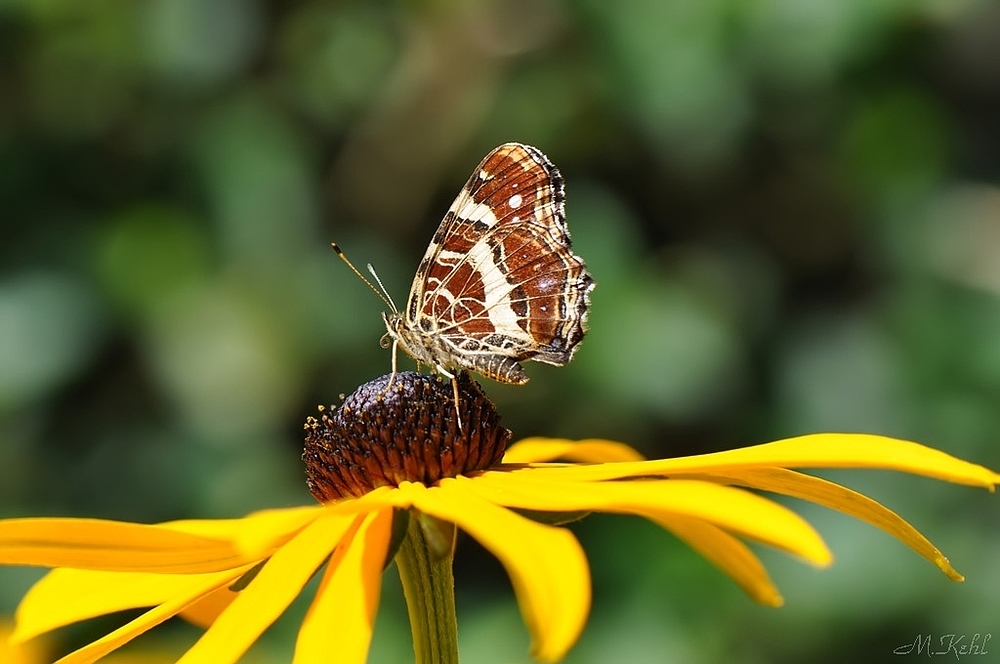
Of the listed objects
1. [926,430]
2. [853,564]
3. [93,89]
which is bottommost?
[853,564]

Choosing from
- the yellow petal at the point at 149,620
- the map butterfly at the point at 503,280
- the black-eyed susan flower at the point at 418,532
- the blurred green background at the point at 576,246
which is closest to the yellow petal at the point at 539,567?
the black-eyed susan flower at the point at 418,532

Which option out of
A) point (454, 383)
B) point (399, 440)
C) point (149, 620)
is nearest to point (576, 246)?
point (454, 383)

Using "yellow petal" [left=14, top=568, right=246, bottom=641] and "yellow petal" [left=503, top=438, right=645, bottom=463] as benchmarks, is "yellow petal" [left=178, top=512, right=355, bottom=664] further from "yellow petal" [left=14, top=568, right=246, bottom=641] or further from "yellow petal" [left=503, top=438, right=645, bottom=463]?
"yellow petal" [left=503, top=438, right=645, bottom=463]

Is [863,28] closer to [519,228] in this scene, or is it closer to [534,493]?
[519,228]

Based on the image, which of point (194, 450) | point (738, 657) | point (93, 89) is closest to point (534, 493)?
point (738, 657)
